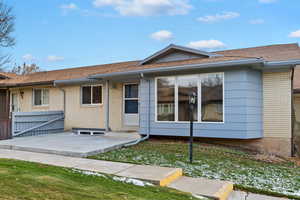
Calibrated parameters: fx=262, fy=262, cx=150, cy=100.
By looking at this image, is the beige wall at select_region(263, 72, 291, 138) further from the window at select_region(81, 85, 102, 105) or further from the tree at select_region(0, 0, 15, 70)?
the tree at select_region(0, 0, 15, 70)

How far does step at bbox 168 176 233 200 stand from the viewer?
178 inches

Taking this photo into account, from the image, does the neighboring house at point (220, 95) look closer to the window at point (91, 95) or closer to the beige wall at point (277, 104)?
the beige wall at point (277, 104)

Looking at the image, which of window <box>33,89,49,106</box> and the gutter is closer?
the gutter

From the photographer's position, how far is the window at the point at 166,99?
9586mm

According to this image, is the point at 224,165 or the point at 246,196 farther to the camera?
the point at 224,165

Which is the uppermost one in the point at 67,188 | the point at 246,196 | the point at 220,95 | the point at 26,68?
the point at 26,68

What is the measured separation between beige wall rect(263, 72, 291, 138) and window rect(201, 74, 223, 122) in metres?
1.69

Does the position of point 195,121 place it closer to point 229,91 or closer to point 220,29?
point 229,91

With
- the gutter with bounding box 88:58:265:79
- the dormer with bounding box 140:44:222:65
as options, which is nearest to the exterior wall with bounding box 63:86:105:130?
the gutter with bounding box 88:58:265:79

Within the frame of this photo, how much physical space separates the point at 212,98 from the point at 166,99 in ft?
5.64

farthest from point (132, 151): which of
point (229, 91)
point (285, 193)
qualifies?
point (285, 193)

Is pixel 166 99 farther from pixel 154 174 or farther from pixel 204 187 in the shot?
pixel 204 187

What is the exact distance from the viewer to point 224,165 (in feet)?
21.8

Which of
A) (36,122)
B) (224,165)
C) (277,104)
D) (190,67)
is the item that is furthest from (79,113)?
(277,104)
